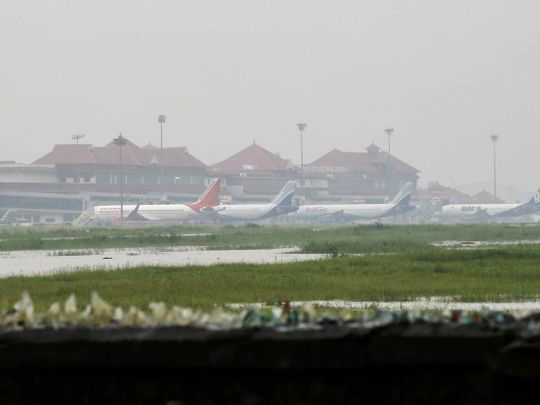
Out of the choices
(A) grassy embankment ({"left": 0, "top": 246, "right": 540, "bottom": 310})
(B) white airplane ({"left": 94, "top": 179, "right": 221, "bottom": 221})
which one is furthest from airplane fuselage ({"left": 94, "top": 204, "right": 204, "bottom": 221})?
(A) grassy embankment ({"left": 0, "top": 246, "right": 540, "bottom": 310})

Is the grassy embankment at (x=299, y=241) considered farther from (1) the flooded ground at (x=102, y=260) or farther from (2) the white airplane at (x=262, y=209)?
(2) the white airplane at (x=262, y=209)

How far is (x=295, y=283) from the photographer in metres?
36.9

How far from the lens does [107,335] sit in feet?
25.6

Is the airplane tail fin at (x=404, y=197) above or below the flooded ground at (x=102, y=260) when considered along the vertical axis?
above

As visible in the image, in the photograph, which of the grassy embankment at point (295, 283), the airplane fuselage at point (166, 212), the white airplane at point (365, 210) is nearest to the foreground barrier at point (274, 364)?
the grassy embankment at point (295, 283)

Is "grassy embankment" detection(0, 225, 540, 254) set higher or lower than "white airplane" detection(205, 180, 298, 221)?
lower

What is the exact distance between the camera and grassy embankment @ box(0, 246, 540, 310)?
104 ft

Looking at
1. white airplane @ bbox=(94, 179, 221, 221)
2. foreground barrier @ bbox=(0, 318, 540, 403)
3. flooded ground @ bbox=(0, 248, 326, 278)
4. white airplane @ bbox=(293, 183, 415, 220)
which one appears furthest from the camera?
white airplane @ bbox=(293, 183, 415, 220)

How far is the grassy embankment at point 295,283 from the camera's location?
104 feet

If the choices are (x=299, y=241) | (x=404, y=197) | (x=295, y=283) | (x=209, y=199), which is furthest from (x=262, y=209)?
(x=295, y=283)

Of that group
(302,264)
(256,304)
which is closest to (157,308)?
(256,304)

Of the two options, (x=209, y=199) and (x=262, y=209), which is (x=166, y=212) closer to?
(x=209, y=199)

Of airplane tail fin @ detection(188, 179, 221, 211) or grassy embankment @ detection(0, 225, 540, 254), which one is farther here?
airplane tail fin @ detection(188, 179, 221, 211)

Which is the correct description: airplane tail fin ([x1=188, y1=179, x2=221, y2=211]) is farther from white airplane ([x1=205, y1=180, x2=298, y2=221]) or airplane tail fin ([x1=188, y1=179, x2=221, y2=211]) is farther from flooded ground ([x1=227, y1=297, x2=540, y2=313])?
flooded ground ([x1=227, y1=297, x2=540, y2=313])
